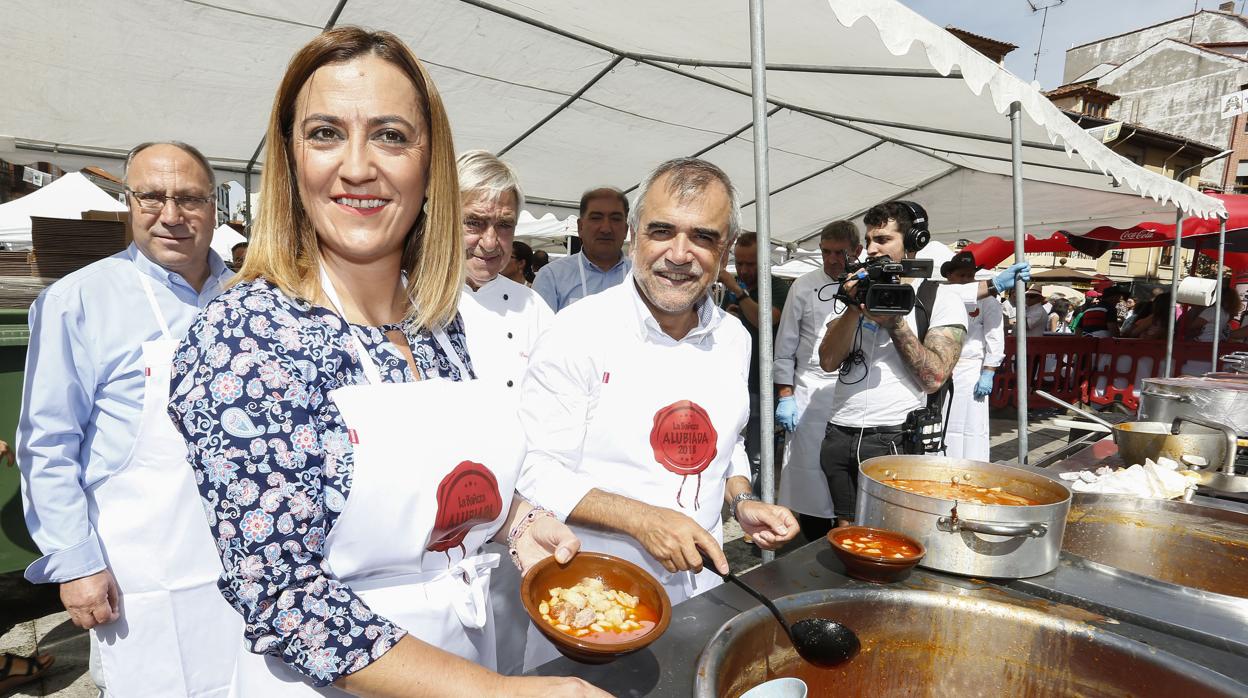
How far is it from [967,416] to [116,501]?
5.99m

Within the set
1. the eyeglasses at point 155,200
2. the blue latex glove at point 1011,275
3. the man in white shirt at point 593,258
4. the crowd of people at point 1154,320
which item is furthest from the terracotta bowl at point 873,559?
the crowd of people at point 1154,320

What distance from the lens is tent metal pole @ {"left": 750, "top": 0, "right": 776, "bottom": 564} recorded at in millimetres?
2092

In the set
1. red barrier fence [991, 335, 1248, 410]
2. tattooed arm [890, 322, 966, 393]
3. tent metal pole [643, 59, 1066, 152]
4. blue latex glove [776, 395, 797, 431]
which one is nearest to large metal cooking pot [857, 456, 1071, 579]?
tattooed arm [890, 322, 966, 393]

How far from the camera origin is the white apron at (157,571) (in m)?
1.88

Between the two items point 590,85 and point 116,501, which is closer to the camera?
point 116,501

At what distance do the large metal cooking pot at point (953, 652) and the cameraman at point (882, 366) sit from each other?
6.79ft

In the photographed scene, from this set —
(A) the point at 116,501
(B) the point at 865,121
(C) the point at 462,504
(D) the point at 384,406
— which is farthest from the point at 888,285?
(B) the point at 865,121

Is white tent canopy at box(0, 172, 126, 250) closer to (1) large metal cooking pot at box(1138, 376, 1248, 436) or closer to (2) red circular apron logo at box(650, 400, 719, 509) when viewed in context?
(2) red circular apron logo at box(650, 400, 719, 509)

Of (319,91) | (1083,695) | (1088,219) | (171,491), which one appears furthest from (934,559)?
(1088,219)

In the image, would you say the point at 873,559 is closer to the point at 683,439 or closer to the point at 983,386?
the point at 683,439

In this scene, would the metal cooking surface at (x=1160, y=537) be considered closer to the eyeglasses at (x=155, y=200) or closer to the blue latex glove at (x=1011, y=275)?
the blue latex glove at (x=1011, y=275)

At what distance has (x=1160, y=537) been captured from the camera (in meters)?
1.91

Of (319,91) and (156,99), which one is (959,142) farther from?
(156,99)

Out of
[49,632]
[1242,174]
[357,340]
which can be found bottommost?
[49,632]
